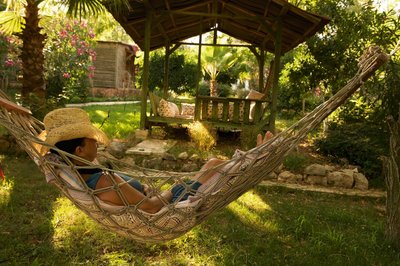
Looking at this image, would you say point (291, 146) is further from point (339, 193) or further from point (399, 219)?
point (339, 193)

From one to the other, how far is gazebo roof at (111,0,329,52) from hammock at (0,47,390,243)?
380 centimetres

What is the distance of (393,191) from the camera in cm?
312

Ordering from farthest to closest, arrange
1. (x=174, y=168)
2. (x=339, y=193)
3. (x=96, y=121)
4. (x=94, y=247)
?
(x=96, y=121) → (x=174, y=168) → (x=339, y=193) → (x=94, y=247)

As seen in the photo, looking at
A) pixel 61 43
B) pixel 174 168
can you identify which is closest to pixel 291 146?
pixel 174 168

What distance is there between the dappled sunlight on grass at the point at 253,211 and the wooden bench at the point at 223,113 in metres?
2.32

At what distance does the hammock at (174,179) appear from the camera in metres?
1.89

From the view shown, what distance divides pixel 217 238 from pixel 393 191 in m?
1.48

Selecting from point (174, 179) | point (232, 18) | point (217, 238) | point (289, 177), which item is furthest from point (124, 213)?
point (232, 18)

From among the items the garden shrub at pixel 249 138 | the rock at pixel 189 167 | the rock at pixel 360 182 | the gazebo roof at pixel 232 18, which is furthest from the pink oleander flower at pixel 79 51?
the rock at pixel 360 182

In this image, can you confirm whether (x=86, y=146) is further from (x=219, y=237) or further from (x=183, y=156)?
(x=183, y=156)

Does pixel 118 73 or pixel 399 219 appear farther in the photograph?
pixel 118 73

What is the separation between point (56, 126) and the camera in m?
2.11

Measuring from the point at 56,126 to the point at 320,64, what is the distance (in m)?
5.84

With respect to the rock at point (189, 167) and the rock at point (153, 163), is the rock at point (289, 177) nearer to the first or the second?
the rock at point (189, 167)
